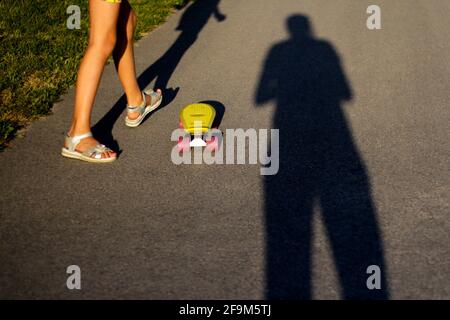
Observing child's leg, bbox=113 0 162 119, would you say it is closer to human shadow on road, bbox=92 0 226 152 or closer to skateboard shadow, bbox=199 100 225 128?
human shadow on road, bbox=92 0 226 152

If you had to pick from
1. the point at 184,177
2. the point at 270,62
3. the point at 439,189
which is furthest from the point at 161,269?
the point at 270,62

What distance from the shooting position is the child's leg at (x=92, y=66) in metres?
3.90

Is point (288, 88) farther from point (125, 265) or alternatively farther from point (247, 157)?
point (125, 265)

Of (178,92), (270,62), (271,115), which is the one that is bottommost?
(271,115)

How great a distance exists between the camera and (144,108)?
15.2 ft

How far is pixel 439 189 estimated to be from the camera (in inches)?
141

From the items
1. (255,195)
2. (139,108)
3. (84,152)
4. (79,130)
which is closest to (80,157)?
(84,152)

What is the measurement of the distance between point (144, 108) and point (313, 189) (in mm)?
1766

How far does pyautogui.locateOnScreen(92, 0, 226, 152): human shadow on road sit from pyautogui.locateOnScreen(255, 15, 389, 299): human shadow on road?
3.34ft

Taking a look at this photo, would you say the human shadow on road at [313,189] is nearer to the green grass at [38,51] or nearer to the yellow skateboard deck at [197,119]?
the yellow skateboard deck at [197,119]

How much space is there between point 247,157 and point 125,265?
57.2 inches

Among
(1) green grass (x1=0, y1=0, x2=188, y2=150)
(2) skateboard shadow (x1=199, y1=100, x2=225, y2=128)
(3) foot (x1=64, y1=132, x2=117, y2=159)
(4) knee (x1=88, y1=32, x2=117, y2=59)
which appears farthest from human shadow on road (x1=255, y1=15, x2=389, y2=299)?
(1) green grass (x1=0, y1=0, x2=188, y2=150)

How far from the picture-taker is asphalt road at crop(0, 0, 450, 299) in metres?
2.84

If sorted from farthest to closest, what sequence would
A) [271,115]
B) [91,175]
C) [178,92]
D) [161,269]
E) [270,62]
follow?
[270,62], [178,92], [271,115], [91,175], [161,269]
